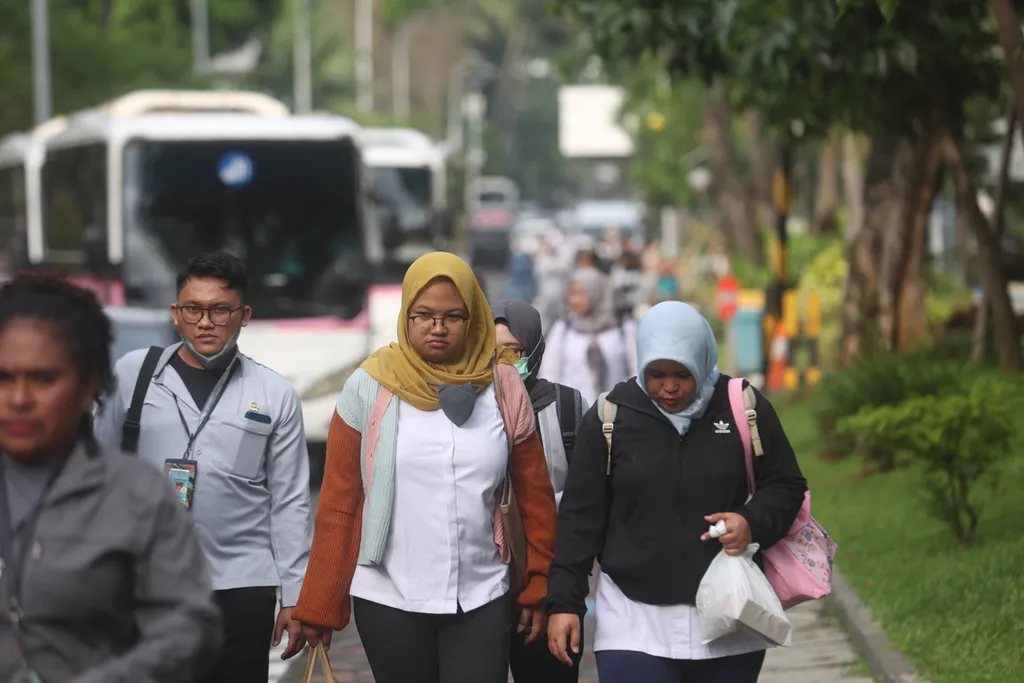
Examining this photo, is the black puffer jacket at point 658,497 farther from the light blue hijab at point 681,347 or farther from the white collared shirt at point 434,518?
the white collared shirt at point 434,518

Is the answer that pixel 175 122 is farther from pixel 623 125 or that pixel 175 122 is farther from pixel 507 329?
pixel 623 125

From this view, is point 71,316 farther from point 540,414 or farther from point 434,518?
point 540,414

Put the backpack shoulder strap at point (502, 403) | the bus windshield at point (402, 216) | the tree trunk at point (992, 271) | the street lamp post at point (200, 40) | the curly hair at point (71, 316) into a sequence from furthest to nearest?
the street lamp post at point (200, 40)
the bus windshield at point (402, 216)
the tree trunk at point (992, 271)
the backpack shoulder strap at point (502, 403)
the curly hair at point (71, 316)

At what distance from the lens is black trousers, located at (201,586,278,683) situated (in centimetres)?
518

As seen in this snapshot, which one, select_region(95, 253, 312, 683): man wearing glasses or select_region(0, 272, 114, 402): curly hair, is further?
select_region(95, 253, 312, 683): man wearing glasses

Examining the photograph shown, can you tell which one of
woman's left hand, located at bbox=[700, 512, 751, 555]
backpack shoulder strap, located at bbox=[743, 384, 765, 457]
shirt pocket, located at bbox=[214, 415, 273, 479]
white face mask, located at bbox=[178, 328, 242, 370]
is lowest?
woman's left hand, located at bbox=[700, 512, 751, 555]

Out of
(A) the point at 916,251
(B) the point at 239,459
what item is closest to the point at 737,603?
(B) the point at 239,459

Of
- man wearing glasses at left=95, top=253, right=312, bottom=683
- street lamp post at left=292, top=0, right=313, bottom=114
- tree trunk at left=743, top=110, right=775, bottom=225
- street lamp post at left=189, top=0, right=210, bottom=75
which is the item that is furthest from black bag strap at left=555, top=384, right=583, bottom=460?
street lamp post at left=292, top=0, right=313, bottom=114

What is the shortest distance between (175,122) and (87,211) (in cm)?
136

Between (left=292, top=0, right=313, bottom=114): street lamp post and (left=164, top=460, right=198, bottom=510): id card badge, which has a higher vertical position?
(left=292, top=0, right=313, bottom=114): street lamp post

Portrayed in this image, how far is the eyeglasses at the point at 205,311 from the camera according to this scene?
5.33 meters

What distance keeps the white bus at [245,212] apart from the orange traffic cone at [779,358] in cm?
559

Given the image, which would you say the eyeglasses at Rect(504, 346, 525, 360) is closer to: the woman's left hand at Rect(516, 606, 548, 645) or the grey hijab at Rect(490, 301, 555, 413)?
the grey hijab at Rect(490, 301, 555, 413)

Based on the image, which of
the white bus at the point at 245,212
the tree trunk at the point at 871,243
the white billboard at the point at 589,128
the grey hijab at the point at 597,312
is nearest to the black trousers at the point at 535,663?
the grey hijab at the point at 597,312
